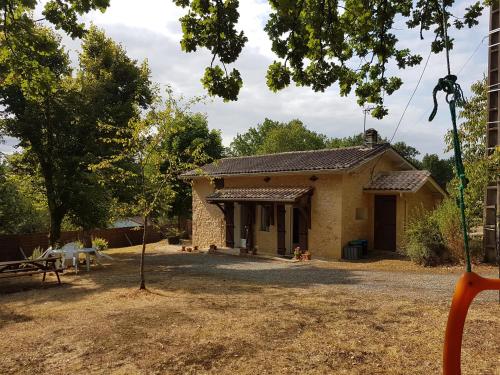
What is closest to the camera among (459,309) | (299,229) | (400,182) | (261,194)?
(459,309)

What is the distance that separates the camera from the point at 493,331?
5.50 meters

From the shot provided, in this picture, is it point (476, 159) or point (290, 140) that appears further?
point (290, 140)

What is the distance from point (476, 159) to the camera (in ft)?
46.6

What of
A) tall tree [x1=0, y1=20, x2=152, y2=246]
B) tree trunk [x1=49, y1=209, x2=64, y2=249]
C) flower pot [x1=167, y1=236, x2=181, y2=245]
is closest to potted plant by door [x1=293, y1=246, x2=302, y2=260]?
tall tree [x1=0, y1=20, x2=152, y2=246]

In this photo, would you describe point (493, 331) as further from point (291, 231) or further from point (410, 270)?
point (291, 231)

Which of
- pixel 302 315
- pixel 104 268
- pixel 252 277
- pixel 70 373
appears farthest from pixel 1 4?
pixel 104 268

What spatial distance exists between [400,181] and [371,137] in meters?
2.78

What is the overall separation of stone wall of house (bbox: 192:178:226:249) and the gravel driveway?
4.31 m

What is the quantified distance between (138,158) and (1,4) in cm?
523

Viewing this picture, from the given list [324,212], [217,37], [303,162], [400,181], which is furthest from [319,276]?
[217,37]

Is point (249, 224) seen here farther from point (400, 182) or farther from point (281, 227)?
point (400, 182)

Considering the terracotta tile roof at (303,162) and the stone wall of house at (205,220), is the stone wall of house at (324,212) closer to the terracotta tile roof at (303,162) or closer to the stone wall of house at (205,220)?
the terracotta tile roof at (303,162)

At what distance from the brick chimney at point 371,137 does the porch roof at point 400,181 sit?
1503 mm

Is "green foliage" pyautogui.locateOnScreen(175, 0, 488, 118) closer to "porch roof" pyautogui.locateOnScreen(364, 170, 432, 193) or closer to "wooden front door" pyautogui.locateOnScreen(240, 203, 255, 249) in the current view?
"porch roof" pyautogui.locateOnScreen(364, 170, 432, 193)
